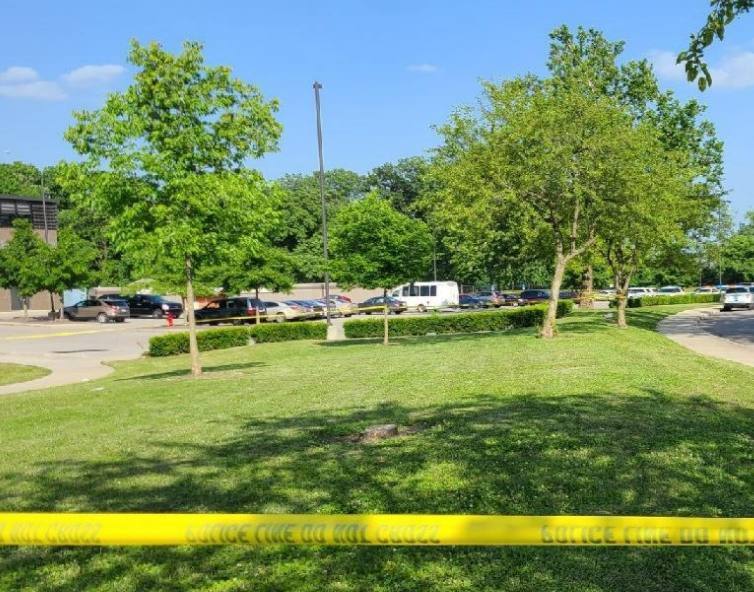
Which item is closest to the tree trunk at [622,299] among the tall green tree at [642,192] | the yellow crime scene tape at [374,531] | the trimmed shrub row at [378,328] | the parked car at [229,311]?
the tall green tree at [642,192]

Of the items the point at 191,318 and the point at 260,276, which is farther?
the point at 260,276

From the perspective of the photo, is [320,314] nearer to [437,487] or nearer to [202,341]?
[202,341]

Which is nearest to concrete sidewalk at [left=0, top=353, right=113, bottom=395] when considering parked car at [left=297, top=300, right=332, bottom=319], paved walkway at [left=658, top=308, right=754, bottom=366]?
paved walkway at [left=658, top=308, right=754, bottom=366]

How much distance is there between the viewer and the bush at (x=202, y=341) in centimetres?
2455

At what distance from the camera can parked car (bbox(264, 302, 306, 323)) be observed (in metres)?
42.1

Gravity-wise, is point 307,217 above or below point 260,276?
above

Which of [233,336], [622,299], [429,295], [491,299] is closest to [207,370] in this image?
[233,336]

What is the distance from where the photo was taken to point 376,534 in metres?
2.23

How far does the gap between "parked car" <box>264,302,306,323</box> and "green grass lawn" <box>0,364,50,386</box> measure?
21.4 m

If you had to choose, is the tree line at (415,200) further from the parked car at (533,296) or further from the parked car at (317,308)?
the parked car at (533,296)

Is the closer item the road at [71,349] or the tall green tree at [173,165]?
the tall green tree at [173,165]

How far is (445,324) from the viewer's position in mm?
29609

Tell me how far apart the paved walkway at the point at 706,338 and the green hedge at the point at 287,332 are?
12883 millimetres

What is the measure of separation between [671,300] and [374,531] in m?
56.1
